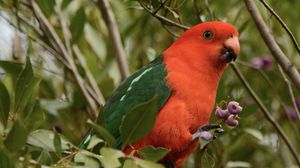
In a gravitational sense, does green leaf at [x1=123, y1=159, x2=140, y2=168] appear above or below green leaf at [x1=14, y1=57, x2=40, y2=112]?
below

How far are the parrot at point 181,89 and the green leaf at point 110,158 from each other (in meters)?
0.56

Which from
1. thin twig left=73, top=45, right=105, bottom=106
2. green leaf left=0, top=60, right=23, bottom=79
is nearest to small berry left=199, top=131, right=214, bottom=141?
green leaf left=0, top=60, right=23, bottom=79

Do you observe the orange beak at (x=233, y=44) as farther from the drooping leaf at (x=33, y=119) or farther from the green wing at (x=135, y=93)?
the drooping leaf at (x=33, y=119)

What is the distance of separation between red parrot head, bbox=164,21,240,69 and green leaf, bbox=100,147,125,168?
1128mm

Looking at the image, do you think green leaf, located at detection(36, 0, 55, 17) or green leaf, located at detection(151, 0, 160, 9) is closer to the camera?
green leaf, located at detection(151, 0, 160, 9)

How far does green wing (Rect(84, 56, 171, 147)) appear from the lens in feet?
9.84

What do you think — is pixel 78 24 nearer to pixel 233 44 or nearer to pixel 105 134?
pixel 233 44

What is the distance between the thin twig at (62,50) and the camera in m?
3.62

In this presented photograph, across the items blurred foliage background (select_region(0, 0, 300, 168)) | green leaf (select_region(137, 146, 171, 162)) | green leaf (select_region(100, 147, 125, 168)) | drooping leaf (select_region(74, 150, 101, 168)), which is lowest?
blurred foliage background (select_region(0, 0, 300, 168))

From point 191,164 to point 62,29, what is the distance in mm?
1128

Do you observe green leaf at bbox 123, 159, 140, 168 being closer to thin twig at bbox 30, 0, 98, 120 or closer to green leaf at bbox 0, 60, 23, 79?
green leaf at bbox 0, 60, 23, 79

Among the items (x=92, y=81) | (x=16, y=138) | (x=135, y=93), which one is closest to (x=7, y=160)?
(x=16, y=138)

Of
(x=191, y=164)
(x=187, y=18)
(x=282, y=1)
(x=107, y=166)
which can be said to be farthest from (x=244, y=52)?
(x=107, y=166)

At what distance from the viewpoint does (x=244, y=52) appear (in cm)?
466
